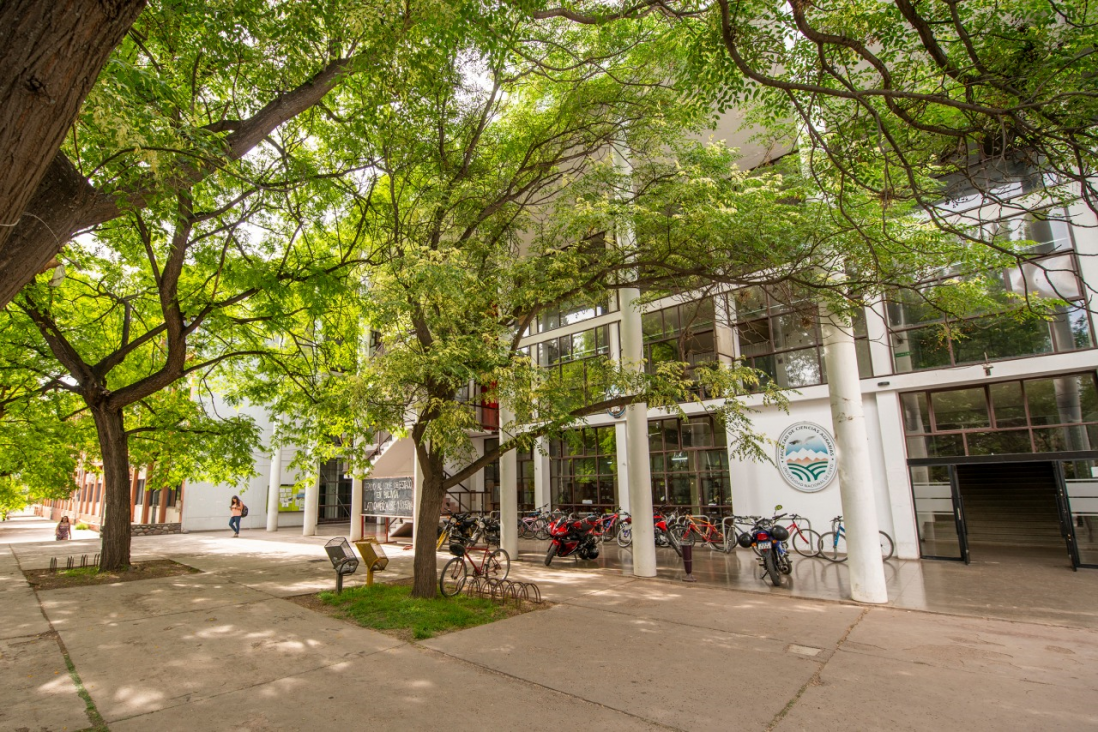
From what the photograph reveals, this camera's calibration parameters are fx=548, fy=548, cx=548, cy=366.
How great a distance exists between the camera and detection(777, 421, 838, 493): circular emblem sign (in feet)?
43.6

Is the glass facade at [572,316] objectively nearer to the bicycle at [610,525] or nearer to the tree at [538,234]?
the bicycle at [610,525]

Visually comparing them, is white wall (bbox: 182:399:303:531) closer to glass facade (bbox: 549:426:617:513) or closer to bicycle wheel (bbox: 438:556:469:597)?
glass facade (bbox: 549:426:617:513)

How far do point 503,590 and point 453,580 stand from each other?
3.31 feet

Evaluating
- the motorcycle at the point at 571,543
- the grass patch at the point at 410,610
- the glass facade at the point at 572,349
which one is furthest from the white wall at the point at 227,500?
the grass patch at the point at 410,610

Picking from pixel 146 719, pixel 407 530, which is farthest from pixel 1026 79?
pixel 407 530

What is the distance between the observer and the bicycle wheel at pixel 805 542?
12.9m

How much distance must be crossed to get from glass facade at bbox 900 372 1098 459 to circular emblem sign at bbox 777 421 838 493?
5.61 ft

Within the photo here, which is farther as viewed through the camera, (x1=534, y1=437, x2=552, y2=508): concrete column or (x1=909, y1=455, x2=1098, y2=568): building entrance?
(x1=534, y1=437, x2=552, y2=508): concrete column

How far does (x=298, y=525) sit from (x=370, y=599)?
20.0 m

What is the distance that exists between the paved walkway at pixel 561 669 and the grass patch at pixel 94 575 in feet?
5.77

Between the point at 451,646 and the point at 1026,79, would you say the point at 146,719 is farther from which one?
the point at 1026,79

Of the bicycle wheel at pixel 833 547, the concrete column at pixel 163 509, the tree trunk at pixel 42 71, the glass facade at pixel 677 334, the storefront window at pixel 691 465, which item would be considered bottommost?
the bicycle wheel at pixel 833 547

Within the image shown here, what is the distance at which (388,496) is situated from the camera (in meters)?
16.7

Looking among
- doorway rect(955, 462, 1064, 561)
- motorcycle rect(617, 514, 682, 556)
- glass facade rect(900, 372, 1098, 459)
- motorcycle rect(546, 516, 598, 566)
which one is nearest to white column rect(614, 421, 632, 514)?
motorcycle rect(617, 514, 682, 556)
